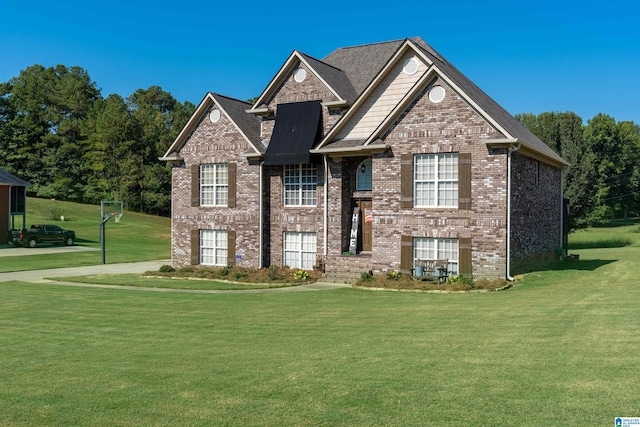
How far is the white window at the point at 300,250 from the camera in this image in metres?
26.8

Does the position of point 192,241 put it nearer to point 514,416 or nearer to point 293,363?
point 293,363

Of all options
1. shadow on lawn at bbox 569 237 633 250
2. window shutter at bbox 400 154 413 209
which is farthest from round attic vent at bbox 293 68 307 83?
shadow on lawn at bbox 569 237 633 250

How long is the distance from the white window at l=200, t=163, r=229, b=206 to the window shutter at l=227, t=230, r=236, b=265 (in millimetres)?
1576

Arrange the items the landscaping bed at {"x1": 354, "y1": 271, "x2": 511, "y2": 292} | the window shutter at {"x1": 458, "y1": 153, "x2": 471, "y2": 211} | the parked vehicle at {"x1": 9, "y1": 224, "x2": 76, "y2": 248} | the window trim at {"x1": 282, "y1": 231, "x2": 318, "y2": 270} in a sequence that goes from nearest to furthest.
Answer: the landscaping bed at {"x1": 354, "y1": 271, "x2": 511, "y2": 292} < the window shutter at {"x1": 458, "y1": 153, "x2": 471, "y2": 211} < the window trim at {"x1": 282, "y1": 231, "x2": 318, "y2": 270} < the parked vehicle at {"x1": 9, "y1": 224, "x2": 76, "y2": 248}

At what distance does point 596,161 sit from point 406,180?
57.1m

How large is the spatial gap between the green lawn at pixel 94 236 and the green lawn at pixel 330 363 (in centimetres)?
2119

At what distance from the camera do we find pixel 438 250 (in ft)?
73.5

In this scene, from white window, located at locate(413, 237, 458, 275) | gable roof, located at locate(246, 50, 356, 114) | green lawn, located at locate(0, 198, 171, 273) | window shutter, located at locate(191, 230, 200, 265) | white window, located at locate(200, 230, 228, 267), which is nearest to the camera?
white window, located at locate(413, 237, 458, 275)

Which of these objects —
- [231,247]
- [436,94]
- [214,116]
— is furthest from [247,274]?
[436,94]

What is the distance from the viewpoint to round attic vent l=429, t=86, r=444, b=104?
21.7 m

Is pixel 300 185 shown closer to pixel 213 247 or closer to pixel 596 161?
pixel 213 247

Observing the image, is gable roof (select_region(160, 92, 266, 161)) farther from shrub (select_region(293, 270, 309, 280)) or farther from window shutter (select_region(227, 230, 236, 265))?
shrub (select_region(293, 270, 309, 280))

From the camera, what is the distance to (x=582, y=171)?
43500mm

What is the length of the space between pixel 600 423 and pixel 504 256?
15548mm
